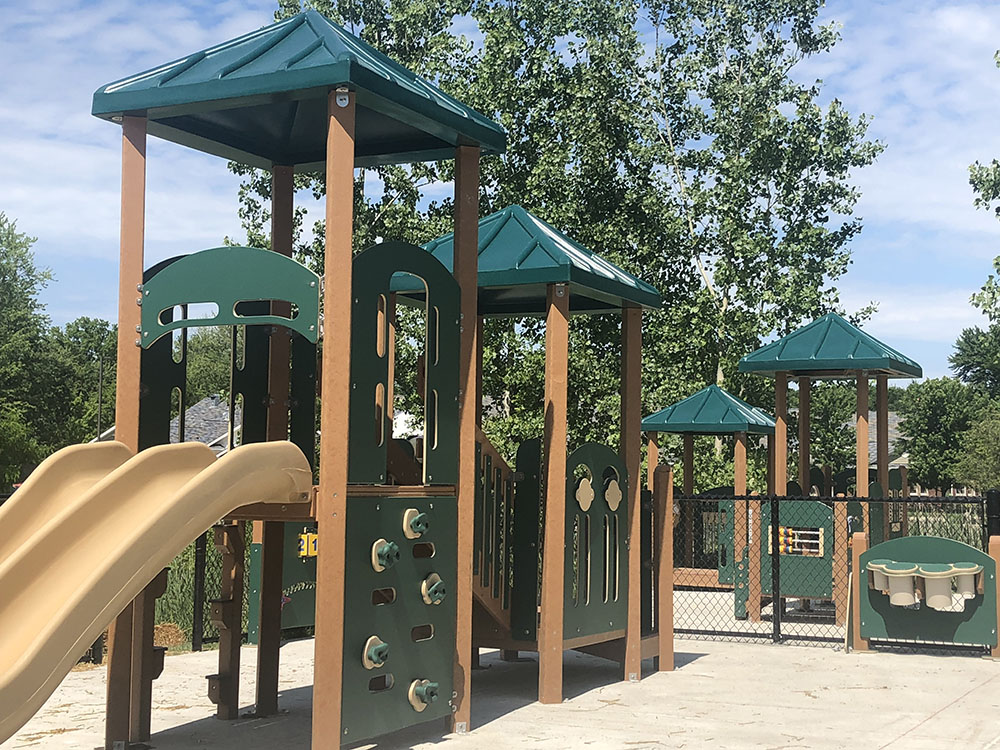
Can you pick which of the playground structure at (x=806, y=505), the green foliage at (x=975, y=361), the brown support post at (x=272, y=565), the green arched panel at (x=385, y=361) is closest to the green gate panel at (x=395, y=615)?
the green arched panel at (x=385, y=361)

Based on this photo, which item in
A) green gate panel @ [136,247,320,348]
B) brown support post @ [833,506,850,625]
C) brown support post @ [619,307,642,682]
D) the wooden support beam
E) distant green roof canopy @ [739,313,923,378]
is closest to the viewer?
green gate panel @ [136,247,320,348]

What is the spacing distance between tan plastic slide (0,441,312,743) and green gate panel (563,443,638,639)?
124 inches

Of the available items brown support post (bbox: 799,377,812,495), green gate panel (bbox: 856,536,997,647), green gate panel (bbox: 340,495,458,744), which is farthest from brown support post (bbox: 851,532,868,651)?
green gate panel (bbox: 340,495,458,744)

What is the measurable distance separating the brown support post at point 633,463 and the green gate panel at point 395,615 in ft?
9.17

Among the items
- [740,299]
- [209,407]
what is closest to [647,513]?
[740,299]

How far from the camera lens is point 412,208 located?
26.1 metres

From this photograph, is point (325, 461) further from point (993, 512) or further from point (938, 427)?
point (938, 427)

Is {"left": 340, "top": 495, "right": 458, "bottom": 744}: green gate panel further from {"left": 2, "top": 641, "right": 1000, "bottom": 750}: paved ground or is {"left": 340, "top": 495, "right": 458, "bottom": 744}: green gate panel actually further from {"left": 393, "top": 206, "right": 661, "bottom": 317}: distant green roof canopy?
{"left": 393, "top": 206, "right": 661, "bottom": 317}: distant green roof canopy

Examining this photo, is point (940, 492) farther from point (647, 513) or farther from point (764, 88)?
point (647, 513)

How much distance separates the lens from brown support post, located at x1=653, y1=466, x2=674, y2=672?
1015cm

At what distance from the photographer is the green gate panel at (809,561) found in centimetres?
1391

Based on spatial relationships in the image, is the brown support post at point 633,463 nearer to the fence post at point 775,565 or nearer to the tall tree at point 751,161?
the fence post at point 775,565

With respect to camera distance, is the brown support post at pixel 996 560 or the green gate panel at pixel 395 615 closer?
the green gate panel at pixel 395 615

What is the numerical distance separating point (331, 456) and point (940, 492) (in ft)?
161
